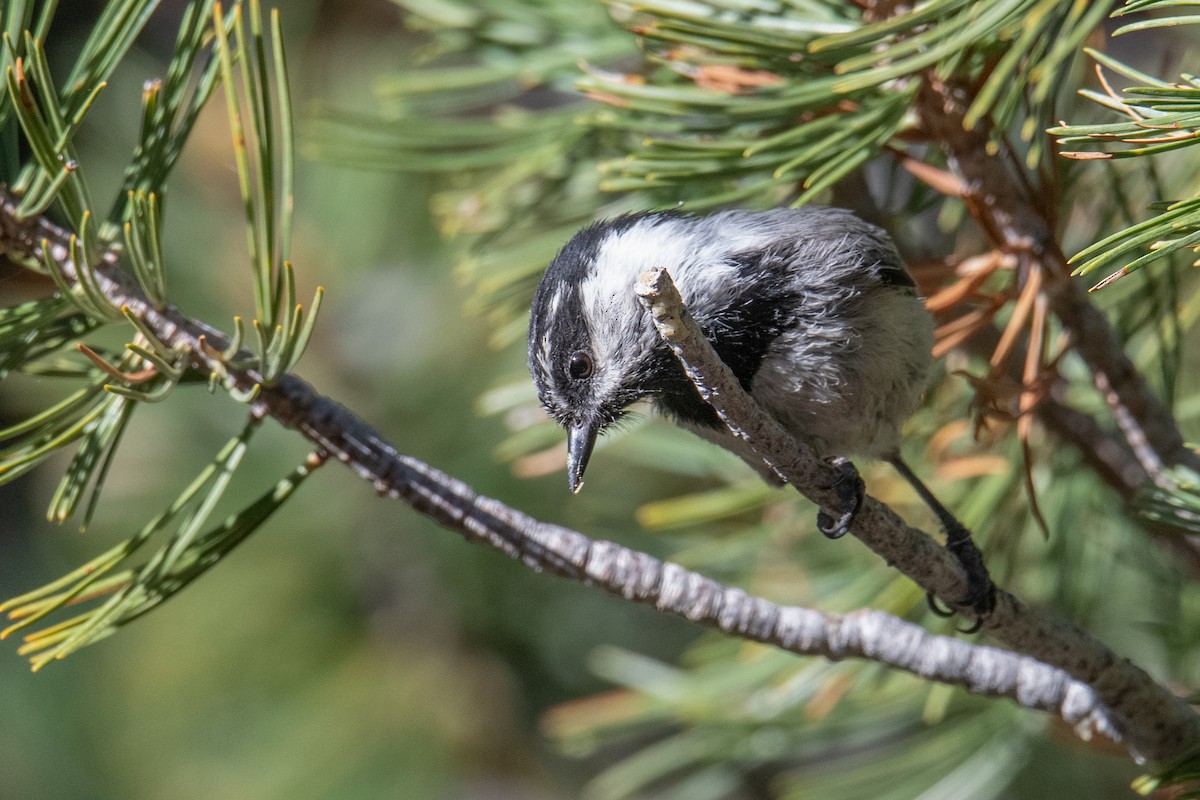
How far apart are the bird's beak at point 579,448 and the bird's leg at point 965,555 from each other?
1.41 feet

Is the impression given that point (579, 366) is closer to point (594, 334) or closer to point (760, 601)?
point (594, 334)

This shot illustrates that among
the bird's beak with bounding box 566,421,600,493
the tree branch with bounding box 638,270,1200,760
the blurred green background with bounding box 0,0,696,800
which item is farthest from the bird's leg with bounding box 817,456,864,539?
the blurred green background with bounding box 0,0,696,800

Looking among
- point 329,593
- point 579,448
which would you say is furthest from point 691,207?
point 329,593

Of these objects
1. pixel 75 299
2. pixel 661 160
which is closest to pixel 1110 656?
pixel 661 160

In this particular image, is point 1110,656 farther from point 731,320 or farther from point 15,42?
point 15,42

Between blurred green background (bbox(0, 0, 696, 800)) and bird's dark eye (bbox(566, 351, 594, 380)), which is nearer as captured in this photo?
bird's dark eye (bbox(566, 351, 594, 380))

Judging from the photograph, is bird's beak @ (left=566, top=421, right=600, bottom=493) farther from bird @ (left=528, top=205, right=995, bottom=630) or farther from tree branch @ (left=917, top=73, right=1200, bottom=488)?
tree branch @ (left=917, top=73, right=1200, bottom=488)

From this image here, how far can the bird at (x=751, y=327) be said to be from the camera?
130 cm

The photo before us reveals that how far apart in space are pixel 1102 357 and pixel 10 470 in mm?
1072

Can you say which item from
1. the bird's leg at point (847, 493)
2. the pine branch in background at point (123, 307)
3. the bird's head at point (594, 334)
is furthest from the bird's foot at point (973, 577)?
the pine branch in background at point (123, 307)

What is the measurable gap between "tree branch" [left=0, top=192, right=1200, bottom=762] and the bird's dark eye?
36cm

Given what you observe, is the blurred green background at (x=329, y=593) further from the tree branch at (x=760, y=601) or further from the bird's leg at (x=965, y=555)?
the tree branch at (x=760, y=601)

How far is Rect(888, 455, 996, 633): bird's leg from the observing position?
3.39 ft

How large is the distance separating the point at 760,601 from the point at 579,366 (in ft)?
1.36
